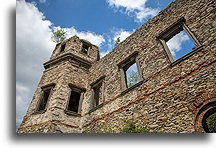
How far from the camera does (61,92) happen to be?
735cm

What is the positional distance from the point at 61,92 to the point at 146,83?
4117mm

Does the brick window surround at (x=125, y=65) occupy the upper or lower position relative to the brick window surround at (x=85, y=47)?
lower

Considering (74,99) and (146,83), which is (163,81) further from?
(74,99)

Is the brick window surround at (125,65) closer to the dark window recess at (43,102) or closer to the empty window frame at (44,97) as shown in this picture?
the empty window frame at (44,97)

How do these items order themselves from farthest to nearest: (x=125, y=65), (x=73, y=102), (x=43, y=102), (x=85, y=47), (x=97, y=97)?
(x=85, y=47)
(x=97, y=97)
(x=73, y=102)
(x=43, y=102)
(x=125, y=65)

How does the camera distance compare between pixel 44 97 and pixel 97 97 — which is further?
pixel 97 97

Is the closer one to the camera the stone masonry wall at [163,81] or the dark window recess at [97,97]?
the stone masonry wall at [163,81]

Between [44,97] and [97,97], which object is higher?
[97,97]

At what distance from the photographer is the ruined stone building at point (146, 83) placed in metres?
3.98

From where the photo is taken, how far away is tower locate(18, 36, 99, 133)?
648 cm

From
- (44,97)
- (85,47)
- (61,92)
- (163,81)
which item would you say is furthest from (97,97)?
(163,81)

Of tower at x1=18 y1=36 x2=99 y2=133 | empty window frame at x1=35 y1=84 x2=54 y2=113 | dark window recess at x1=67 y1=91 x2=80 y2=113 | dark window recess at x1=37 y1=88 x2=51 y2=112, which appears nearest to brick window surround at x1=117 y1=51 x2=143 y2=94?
tower at x1=18 y1=36 x2=99 y2=133

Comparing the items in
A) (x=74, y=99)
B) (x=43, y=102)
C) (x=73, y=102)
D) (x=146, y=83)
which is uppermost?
(x=74, y=99)

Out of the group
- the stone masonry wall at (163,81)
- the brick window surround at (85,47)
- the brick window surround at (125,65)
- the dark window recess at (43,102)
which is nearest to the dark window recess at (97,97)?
the stone masonry wall at (163,81)
